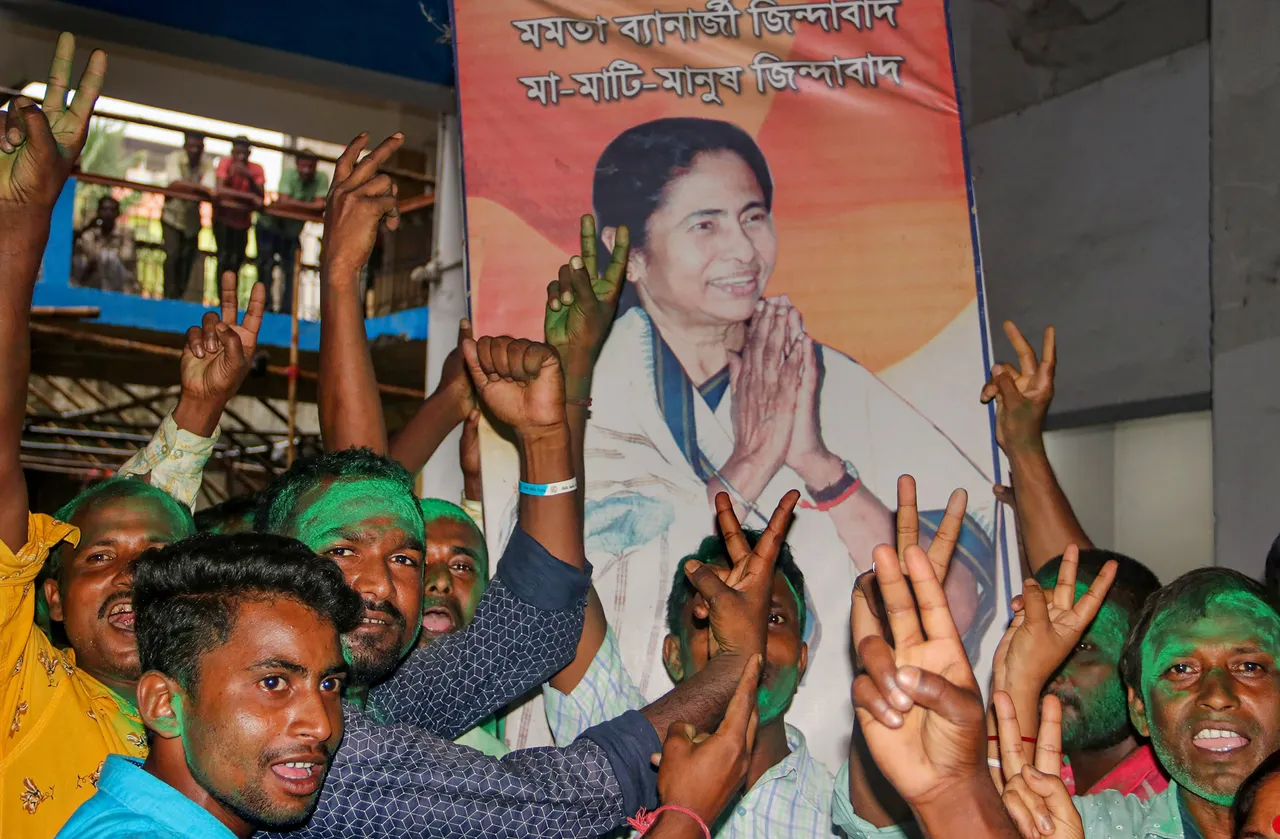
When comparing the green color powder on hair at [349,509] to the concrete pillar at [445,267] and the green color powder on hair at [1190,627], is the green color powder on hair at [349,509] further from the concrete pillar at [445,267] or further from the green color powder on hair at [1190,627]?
the concrete pillar at [445,267]

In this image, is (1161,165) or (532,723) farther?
(1161,165)

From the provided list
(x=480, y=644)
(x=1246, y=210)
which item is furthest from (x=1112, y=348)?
(x=480, y=644)

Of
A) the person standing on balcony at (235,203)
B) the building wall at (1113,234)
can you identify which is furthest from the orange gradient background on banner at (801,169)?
the person standing on balcony at (235,203)

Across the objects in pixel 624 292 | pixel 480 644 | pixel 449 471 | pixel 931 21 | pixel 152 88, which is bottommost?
pixel 480 644

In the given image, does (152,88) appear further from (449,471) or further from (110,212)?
(449,471)

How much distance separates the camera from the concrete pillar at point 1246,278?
4.20 metres

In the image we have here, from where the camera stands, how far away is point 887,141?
3.20 metres

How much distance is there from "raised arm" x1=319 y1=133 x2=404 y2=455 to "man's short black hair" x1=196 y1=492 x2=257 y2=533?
1.56 ft

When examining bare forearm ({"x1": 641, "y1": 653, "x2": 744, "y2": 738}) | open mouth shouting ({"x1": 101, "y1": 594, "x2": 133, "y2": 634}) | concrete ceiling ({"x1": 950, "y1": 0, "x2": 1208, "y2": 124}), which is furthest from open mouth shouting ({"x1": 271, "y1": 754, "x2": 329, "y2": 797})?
concrete ceiling ({"x1": 950, "y1": 0, "x2": 1208, "y2": 124})

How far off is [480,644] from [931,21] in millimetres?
1856

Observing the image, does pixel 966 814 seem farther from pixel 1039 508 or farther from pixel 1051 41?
pixel 1051 41

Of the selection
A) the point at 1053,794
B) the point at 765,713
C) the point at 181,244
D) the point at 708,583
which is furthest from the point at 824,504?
the point at 181,244

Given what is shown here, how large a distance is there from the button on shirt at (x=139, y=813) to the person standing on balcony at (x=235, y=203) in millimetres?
9039

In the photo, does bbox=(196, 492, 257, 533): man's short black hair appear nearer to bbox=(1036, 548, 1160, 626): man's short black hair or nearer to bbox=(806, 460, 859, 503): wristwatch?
bbox=(806, 460, 859, 503): wristwatch
